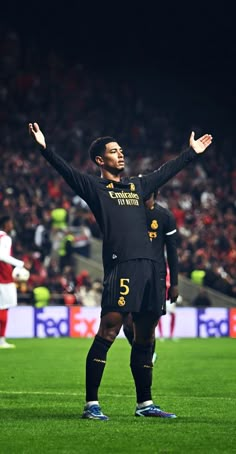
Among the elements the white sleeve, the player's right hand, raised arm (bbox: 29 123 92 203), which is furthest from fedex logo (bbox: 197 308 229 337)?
the player's right hand

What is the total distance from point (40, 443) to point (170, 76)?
113 feet

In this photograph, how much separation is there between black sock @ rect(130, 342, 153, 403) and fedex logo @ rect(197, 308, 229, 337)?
17.9m

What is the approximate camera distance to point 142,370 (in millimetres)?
8805

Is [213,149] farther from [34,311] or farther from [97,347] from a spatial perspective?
[97,347]

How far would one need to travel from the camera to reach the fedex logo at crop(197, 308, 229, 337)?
2680cm

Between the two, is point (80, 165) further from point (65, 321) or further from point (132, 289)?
point (132, 289)

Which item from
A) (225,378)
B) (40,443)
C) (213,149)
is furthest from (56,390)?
(213,149)

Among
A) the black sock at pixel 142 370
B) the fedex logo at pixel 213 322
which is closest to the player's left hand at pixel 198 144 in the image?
the black sock at pixel 142 370

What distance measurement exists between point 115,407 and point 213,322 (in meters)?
17.7

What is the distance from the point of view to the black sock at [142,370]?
345 inches

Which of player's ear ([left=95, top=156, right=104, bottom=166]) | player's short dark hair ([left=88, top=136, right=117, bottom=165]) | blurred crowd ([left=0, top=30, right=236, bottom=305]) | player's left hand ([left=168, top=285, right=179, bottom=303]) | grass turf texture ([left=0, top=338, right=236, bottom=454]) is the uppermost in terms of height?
blurred crowd ([left=0, top=30, right=236, bottom=305])

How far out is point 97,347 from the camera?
8.48 meters

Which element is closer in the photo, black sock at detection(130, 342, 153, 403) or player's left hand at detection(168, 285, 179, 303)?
black sock at detection(130, 342, 153, 403)

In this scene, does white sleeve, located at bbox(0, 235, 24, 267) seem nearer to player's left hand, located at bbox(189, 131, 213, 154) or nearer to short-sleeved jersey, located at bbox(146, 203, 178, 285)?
short-sleeved jersey, located at bbox(146, 203, 178, 285)
